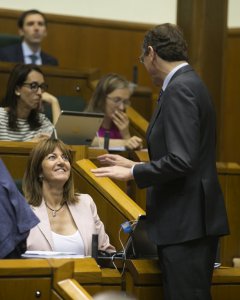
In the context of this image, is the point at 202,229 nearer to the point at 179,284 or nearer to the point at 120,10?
the point at 179,284

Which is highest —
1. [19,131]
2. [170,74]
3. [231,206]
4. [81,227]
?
[170,74]

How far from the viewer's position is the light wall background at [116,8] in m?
4.35

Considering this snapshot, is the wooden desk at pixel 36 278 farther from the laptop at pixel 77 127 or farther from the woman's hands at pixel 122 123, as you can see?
the woman's hands at pixel 122 123

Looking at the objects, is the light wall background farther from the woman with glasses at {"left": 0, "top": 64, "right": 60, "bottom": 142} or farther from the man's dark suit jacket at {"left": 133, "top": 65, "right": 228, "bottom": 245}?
the man's dark suit jacket at {"left": 133, "top": 65, "right": 228, "bottom": 245}

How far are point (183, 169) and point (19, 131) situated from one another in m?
1.44

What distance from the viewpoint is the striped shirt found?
2.87 meters

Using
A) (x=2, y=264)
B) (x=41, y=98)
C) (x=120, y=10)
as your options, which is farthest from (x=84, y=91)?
(x=2, y=264)

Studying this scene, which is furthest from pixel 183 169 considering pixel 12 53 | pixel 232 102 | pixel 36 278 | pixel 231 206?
pixel 232 102

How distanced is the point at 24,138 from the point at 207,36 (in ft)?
2.75

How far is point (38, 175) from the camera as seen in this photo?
229 cm

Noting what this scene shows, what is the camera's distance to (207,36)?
3.18 meters

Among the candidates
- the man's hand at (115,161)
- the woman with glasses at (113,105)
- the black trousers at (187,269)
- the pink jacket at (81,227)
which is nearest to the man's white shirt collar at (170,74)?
the man's hand at (115,161)

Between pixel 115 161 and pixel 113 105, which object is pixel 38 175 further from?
pixel 113 105

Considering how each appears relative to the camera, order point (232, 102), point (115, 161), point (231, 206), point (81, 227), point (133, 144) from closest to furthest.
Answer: point (115, 161), point (81, 227), point (231, 206), point (133, 144), point (232, 102)
